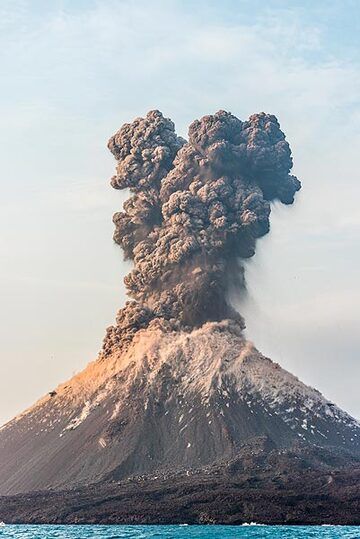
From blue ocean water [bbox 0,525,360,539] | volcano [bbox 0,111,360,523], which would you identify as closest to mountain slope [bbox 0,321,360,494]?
volcano [bbox 0,111,360,523]

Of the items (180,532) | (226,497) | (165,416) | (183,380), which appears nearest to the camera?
(180,532)

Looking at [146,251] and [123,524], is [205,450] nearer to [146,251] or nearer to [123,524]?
[123,524]

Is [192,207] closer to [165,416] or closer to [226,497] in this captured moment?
[165,416]

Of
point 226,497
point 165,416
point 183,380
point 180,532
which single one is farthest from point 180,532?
point 183,380

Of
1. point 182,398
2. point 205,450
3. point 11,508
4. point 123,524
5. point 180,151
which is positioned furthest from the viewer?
point 180,151

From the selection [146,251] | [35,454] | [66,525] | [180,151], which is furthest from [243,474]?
[180,151]

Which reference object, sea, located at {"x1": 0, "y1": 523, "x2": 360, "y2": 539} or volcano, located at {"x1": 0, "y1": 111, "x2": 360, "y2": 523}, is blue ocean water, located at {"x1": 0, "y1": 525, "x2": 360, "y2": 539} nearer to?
sea, located at {"x1": 0, "y1": 523, "x2": 360, "y2": 539}

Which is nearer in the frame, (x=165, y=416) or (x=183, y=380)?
(x=165, y=416)
